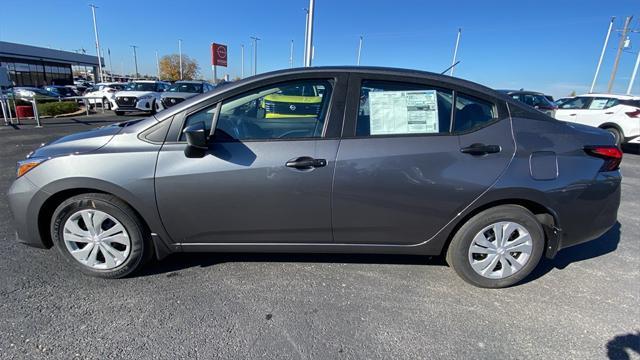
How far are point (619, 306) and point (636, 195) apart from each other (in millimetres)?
3887

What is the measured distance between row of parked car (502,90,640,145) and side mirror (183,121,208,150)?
8973mm

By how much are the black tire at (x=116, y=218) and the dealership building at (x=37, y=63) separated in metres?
47.0

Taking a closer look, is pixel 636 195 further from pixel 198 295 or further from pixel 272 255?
pixel 198 295

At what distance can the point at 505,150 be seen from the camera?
237 centimetres

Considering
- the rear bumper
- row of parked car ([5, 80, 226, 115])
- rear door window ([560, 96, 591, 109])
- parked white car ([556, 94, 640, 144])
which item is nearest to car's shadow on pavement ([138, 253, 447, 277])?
the rear bumper

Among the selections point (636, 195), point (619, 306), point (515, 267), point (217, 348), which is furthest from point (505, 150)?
point (636, 195)

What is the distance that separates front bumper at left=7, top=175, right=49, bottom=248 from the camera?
2.44m

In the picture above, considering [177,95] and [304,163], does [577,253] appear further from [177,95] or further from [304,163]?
[177,95]

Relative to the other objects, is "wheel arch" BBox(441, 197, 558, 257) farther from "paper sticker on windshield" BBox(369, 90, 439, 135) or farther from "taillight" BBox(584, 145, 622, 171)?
"paper sticker on windshield" BBox(369, 90, 439, 135)

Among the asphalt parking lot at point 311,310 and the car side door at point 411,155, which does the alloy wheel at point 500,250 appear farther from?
the car side door at point 411,155

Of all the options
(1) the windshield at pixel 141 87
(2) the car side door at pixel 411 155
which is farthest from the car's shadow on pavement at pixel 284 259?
(1) the windshield at pixel 141 87

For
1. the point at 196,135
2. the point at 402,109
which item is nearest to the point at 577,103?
the point at 402,109

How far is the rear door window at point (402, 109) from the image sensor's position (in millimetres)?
2398

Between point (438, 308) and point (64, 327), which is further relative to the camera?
point (438, 308)
